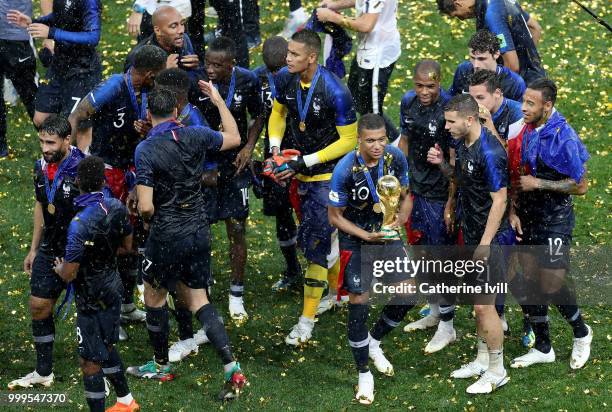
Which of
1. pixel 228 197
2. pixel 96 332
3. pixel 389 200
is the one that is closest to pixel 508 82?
pixel 389 200

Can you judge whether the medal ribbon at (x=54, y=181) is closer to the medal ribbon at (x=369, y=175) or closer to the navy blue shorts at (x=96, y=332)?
the navy blue shorts at (x=96, y=332)

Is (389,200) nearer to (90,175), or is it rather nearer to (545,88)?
(545,88)

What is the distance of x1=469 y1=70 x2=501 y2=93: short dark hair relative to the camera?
901 centimetres

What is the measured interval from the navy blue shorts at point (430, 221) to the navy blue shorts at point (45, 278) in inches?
128

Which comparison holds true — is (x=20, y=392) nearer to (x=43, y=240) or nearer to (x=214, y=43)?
(x=43, y=240)

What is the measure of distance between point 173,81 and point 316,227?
1941mm

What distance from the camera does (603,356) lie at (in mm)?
9227

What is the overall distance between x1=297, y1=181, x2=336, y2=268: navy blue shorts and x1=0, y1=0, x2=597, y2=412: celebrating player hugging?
0.02 metres

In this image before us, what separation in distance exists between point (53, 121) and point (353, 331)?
9.64ft

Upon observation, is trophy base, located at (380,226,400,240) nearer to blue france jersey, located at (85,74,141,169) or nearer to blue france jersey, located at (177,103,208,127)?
blue france jersey, located at (177,103,208,127)

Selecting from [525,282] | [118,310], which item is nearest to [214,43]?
[118,310]

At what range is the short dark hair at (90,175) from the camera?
26.1ft

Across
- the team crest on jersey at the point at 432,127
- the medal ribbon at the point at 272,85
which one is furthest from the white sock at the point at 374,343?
the medal ribbon at the point at 272,85

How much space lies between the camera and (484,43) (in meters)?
9.59
